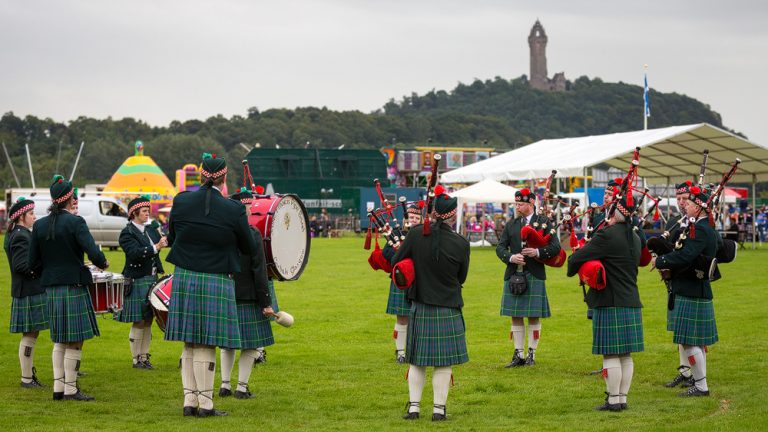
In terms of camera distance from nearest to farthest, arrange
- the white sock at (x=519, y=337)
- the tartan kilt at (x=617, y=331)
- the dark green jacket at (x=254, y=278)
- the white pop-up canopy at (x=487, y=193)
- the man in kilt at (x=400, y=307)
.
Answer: the tartan kilt at (x=617, y=331) < the dark green jacket at (x=254, y=278) < the man in kilt at (x=400, y=307) < the white sock at (x=519, y=337) < the white pop-up canopy at (x=487, y=193)

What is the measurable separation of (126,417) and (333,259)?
21008 mm

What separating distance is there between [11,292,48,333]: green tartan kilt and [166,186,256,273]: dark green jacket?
2227 mm

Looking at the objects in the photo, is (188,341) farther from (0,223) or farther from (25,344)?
(0,223)

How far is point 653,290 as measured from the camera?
727 inches

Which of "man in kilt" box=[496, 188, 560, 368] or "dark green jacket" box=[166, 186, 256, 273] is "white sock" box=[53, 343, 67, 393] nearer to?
"dark green jacket" box=[166, 186, 256, 273]

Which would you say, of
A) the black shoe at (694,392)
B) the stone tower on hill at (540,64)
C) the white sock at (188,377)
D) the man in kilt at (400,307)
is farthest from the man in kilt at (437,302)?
the stone tower on hill at (540,64)

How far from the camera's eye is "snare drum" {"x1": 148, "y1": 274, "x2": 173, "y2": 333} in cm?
848

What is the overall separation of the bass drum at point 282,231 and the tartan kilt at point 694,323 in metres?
3.32

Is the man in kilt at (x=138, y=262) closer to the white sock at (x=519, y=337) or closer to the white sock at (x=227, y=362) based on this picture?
the white sock at (x=227, y=362)

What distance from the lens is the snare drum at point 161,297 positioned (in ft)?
27.8

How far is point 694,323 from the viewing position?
8211 millimetres

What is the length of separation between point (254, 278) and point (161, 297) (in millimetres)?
1153

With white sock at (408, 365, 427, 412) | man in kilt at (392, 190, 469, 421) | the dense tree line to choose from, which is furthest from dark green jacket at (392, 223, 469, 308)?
the dense tree line

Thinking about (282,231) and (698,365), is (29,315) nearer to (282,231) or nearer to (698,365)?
(282,231)
